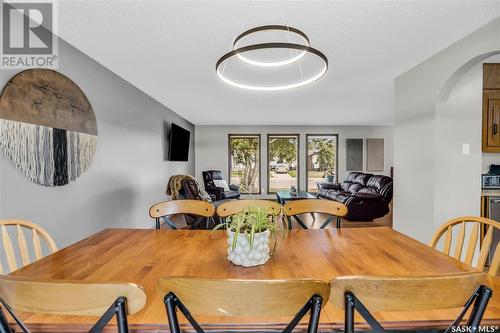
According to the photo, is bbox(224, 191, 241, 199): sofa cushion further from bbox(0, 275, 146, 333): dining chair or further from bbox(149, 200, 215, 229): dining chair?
bbox(0, 275, 146, 333): dining chair

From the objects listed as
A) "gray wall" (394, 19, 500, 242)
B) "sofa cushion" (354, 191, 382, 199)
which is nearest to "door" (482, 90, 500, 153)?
"gray wall" (394, 19, 500, 242)

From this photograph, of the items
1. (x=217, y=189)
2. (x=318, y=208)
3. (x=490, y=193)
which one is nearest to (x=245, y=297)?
(x=318, y=208)

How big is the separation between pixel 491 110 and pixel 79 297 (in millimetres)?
4006

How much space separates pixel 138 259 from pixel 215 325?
0.65m

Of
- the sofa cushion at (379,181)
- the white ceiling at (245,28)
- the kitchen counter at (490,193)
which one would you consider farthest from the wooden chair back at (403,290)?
the sofa cushion at (379,181)

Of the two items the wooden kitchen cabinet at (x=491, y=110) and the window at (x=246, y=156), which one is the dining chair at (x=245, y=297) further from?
the window at (x=246, y=156)

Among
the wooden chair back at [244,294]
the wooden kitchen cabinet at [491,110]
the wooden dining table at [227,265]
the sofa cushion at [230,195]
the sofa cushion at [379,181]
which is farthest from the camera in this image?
the sofa cushion at [230,195]

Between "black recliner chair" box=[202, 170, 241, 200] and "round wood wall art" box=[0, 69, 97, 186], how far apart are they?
11.9ft

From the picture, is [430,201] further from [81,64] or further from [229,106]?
[81,64]

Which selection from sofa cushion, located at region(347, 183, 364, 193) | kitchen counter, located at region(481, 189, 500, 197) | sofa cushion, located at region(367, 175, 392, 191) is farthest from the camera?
sofa cushion, located at region(347, 183, 364, 193)

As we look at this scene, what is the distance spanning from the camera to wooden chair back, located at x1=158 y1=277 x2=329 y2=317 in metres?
0.60

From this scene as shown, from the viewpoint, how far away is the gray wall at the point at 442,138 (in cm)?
242
